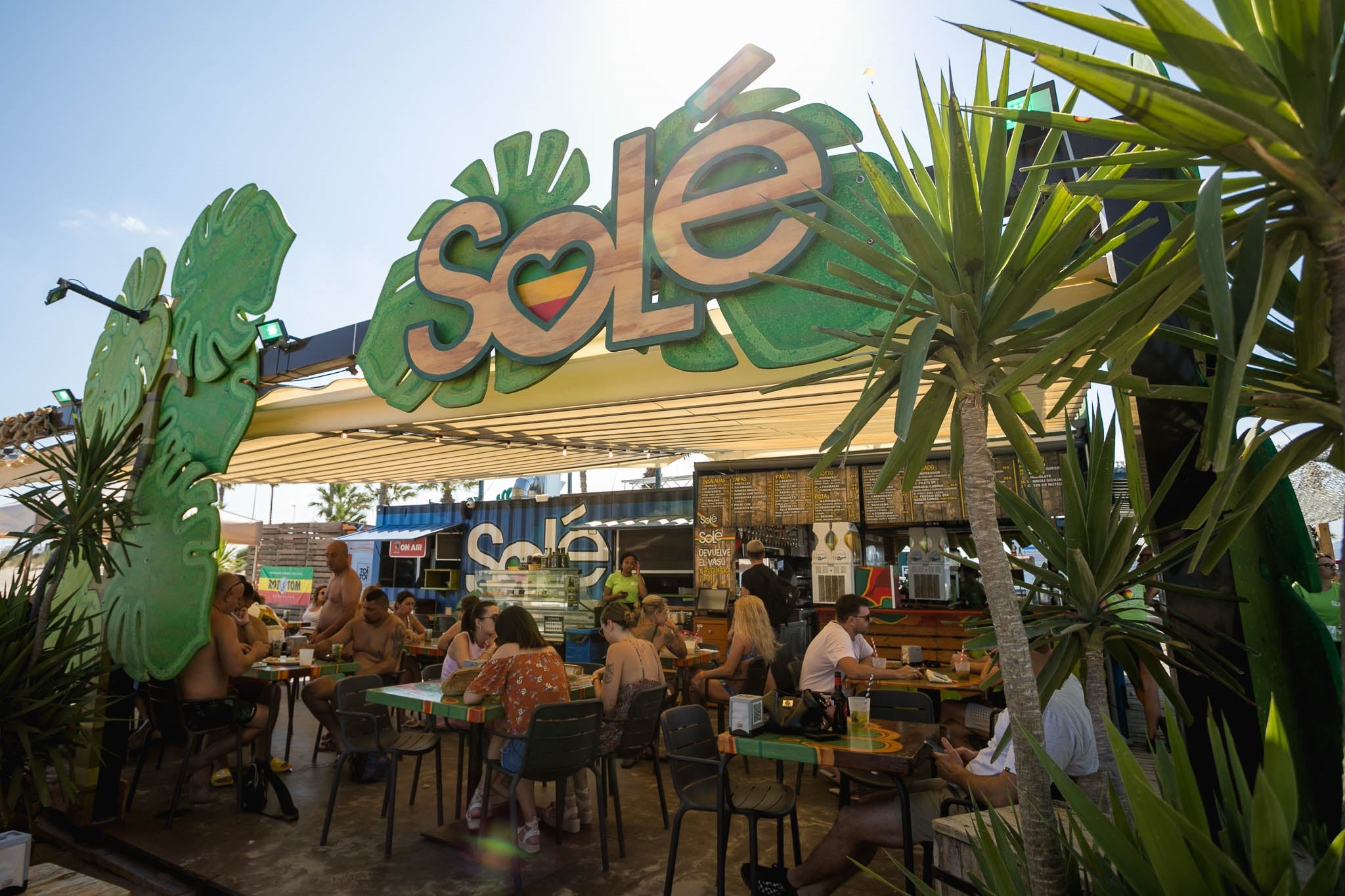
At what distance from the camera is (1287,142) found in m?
1.10

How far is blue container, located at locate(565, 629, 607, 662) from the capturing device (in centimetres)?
909

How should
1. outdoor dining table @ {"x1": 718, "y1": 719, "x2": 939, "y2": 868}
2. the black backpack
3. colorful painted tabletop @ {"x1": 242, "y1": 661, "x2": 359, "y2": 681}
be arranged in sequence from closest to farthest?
outdoor dining table @ {"x1": 718, "y1": 719, "x2": 939, "y2": 868} → the black backpack → colorful painted tabletop @ {"x1": 242, "y1": 661, "x2": 359, "y2": 681}

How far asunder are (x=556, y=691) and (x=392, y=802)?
1.05 m

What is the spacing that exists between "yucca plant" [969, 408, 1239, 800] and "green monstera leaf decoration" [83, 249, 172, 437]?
600 centimetres

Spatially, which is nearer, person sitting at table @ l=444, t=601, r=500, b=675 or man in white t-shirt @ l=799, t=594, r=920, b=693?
man in white t-shirt @ l=799, t=594, r=920, b=693

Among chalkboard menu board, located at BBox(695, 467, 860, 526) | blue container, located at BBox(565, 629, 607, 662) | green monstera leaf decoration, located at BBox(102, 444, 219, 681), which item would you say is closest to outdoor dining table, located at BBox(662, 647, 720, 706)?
blue container, located at BBox(565, 629, 607, 662)

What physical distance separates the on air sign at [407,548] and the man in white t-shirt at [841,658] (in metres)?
11.8

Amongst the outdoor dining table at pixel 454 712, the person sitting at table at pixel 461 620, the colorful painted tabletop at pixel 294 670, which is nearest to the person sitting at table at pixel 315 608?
the person sitting at table at pixel 461 620

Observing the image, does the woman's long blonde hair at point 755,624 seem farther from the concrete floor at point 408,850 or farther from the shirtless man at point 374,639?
the shirtless man at point 374,639

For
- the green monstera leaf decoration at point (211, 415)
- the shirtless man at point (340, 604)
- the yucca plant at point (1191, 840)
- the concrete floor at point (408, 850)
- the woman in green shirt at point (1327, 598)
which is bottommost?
the concrete floor at point (408, 850)

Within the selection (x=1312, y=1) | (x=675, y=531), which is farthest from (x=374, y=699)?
(x=675, y=531)

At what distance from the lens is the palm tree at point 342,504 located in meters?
39.8

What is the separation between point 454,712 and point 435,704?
6.3 inches

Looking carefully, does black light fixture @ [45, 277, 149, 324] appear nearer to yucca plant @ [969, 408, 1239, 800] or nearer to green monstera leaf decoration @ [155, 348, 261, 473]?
green monstera leaf decoration @ [155, 348, 261, 473]
